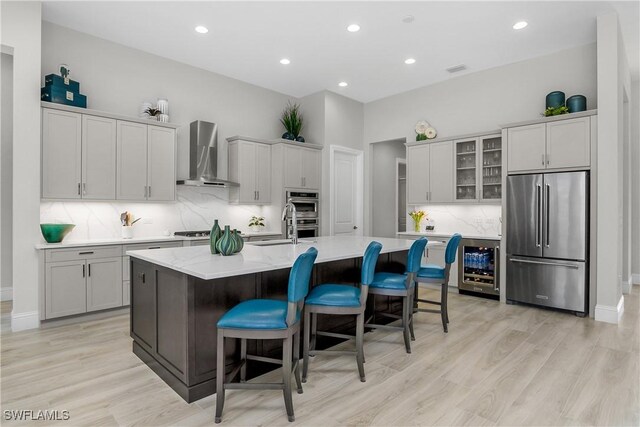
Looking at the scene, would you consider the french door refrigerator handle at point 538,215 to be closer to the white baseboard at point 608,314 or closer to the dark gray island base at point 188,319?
the white baseboard at point 608,314

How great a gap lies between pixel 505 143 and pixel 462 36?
152cm

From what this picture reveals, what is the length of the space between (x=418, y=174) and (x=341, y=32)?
8.91 ft

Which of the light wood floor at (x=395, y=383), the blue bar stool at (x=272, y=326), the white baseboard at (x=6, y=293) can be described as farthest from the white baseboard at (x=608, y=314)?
the white baseboard at (x=6, y=293)

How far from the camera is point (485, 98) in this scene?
5.66 metres

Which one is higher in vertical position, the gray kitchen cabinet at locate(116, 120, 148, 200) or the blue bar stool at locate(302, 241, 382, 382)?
the gray kitchen cabinet at locate(116, 120, 148, 200)

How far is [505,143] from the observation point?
16.2 feet

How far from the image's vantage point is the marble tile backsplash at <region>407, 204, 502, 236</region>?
5574 millimetres

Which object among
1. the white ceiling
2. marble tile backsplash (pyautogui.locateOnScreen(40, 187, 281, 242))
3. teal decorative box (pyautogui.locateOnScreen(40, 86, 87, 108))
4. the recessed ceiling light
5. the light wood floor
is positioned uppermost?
the white ceiling

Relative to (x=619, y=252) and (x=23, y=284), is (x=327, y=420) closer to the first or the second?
(x=23, y=284)

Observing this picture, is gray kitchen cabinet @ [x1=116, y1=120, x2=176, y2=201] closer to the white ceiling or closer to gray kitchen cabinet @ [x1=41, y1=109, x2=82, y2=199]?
gray kitchen cabinet @ [x1=41, y1=109, x2=82, y2=199]

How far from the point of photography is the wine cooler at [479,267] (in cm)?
503

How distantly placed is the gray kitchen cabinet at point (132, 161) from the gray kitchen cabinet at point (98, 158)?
8cm

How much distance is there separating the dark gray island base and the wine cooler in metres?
3.01

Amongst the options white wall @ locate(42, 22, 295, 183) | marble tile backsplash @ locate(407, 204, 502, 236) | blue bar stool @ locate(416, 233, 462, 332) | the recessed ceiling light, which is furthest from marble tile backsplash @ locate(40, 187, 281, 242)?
the recessed ceiling light
